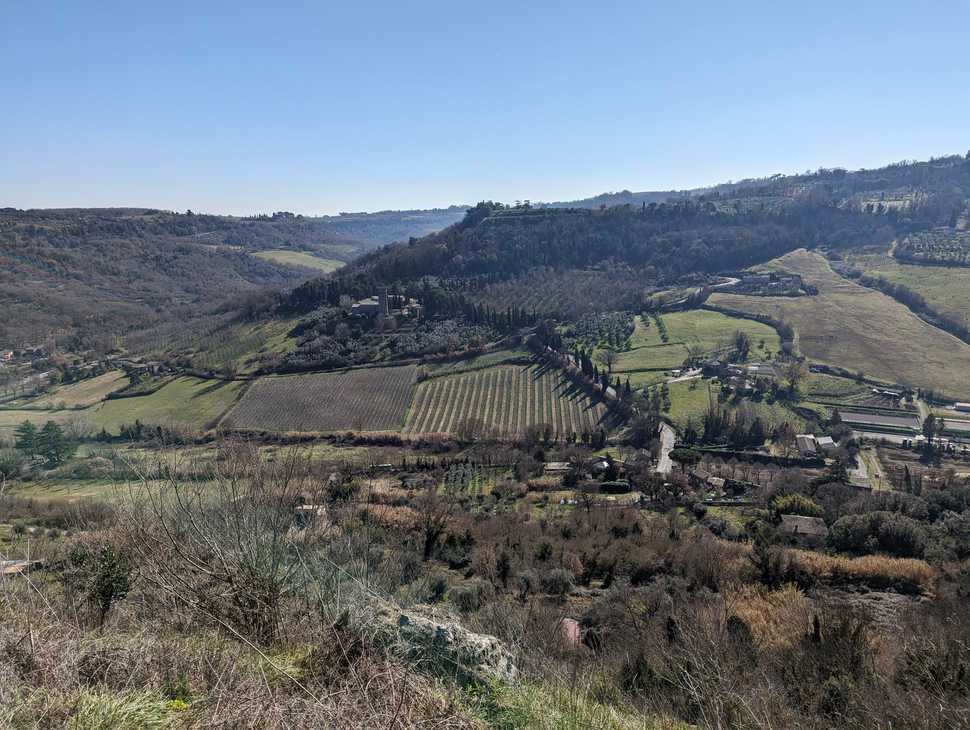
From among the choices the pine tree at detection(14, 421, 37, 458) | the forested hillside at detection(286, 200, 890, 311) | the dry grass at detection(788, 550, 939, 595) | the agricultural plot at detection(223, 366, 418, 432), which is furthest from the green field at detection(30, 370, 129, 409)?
the dry grass at detection(788, 550, 939, 595)

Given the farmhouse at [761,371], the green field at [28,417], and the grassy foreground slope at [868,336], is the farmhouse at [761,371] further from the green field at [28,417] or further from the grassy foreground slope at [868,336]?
the green field at [28,417]

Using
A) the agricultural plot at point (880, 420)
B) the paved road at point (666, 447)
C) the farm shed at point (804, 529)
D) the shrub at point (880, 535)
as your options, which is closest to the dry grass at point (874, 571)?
the shrub at point (880, 535)

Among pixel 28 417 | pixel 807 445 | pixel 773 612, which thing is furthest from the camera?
pixel 28 417

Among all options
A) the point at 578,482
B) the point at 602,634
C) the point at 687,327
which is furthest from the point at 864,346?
the point at 602,634

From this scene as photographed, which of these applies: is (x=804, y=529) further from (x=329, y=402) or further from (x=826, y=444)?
(x=329, y=402)

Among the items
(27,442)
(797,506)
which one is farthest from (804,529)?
(27,442)

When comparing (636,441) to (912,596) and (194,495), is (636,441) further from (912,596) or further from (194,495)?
(194,495)
